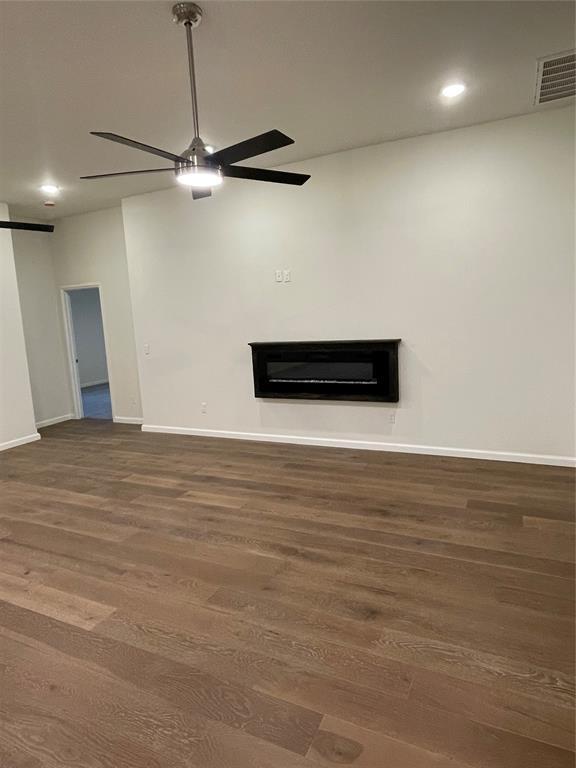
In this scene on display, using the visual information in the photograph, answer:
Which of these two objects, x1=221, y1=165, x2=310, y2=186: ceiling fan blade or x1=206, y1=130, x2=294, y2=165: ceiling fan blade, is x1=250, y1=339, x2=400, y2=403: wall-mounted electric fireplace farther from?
x1=206, y1=130, x2=294, y2=165: ceiling fan blade

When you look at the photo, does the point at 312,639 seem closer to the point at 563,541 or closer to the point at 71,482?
the point at 563,541

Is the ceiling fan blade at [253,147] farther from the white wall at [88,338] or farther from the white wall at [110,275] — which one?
the white wall at [88,338]

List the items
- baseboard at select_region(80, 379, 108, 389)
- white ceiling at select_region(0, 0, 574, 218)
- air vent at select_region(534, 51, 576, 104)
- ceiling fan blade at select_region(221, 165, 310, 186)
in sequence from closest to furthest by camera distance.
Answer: white ceiling at select_region(0, 0, 574, 218) < ceiling fan blade at select_region(221, 165, 310, 186) < air vent at select_region(534, 51, 576, 104) < baseboard at select_region(80, 379, 108, 389)

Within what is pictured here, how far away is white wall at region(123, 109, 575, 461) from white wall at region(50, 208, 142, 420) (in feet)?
2.95

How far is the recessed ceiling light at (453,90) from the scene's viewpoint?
10.6 ft

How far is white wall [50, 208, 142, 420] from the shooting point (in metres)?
6.43

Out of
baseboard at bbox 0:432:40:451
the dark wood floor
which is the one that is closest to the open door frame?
baseboard at bbox 0:432:40:451

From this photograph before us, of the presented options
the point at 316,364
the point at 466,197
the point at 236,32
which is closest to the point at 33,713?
the point at 236,32

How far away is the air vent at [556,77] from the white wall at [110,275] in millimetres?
5182

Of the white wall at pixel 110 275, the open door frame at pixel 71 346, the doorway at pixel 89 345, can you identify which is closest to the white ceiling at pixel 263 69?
the white wall at pixel 110 275

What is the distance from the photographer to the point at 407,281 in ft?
14.5

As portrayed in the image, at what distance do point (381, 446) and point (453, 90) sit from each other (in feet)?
10.5

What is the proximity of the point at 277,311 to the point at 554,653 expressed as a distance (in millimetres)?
3928

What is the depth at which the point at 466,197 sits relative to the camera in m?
4.09
